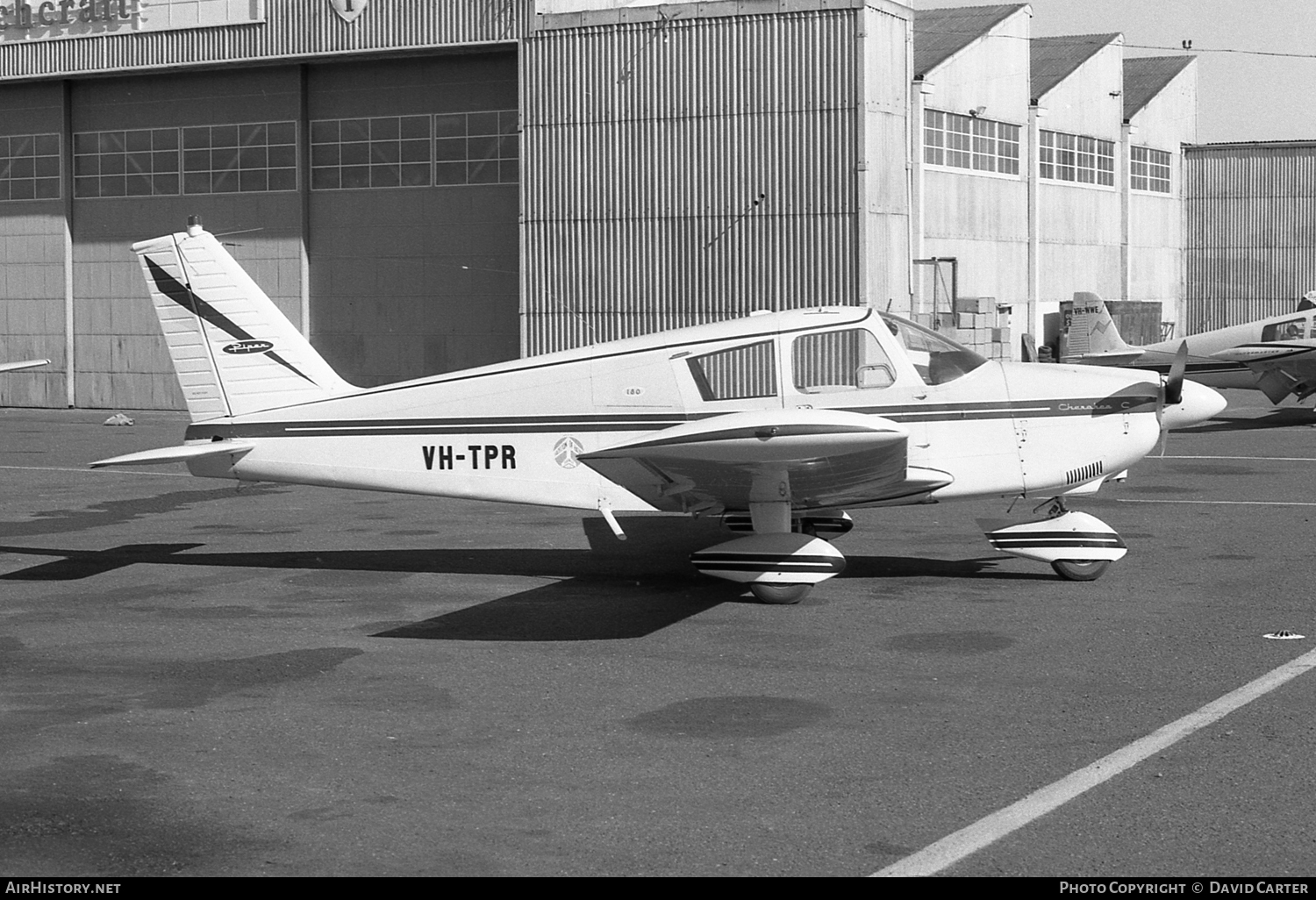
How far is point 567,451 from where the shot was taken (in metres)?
11.9

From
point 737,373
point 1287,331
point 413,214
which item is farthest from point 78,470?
point 1287,331

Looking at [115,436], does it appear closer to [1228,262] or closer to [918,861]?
[918,861]

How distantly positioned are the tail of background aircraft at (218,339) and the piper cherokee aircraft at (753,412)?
25cm

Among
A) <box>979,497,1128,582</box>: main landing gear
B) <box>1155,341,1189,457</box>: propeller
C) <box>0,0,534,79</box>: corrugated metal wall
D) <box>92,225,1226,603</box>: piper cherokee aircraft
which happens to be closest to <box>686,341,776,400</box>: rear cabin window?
<box>92,225,1226,603</box>: piper cherokee aircraft

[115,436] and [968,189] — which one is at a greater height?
[968,189]

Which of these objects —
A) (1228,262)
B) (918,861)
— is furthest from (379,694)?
(1228,262)

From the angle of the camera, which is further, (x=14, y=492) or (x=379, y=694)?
(x=14, y=492)

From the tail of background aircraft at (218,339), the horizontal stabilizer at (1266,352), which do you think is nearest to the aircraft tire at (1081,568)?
the tail of background aircraft at (218,339)

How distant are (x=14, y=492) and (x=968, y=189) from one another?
22448 mm

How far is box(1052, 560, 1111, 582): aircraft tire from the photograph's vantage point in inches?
460

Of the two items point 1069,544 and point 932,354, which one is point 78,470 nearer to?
point 932,354

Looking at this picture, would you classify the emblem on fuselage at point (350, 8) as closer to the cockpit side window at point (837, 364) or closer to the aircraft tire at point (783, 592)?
the cockpit side window at point (837, 364)

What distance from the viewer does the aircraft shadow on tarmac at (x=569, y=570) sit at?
1056cm

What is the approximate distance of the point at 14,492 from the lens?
63.2 ft
